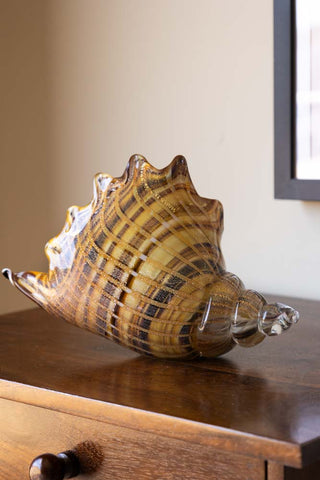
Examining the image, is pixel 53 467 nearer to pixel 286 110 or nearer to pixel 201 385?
pixel 201 385

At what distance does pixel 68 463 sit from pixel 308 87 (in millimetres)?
594

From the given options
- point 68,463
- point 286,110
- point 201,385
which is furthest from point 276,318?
point 286,110

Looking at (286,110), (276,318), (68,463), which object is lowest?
(68,463)

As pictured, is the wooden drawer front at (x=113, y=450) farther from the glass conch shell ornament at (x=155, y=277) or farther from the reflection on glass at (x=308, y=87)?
the reflection on glass at (x=308, y=87)

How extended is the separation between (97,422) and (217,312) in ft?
0.51

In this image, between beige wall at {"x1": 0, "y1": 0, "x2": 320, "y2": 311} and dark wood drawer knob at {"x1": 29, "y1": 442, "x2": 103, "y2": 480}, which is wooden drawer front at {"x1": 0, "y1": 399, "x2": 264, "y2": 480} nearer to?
dark wood drawer knob at {"x1": 29, "y1": 442, "x2": 103, "y2": 480}

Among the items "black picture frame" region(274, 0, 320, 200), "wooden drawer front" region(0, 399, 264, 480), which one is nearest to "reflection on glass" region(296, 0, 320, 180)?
"black picture frame" region(274, 0, 320, 200)

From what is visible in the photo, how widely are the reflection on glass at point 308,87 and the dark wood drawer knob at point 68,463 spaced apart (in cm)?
51

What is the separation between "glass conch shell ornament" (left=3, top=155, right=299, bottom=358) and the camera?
0.71 meters

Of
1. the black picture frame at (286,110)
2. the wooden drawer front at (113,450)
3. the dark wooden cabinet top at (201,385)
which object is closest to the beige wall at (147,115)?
the black picture frame at (286,110)

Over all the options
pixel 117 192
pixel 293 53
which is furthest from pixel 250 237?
pixel 117 192

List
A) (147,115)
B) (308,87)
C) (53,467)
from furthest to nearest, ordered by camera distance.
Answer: (147,115)
(308,87)
(53,467)

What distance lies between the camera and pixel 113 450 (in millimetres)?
640

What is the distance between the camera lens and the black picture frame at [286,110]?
988mm
